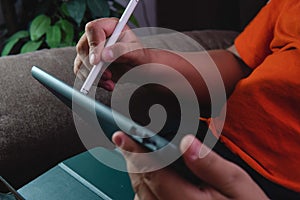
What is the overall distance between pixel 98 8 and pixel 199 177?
1109 mm

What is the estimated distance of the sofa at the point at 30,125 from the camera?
63cm

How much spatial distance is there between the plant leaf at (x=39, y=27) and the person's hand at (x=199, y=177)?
1.11 metres

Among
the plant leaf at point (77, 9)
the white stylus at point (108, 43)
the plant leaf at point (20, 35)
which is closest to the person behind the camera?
the white stylus at point (108, 43)

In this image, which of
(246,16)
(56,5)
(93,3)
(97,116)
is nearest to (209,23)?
(246,16)

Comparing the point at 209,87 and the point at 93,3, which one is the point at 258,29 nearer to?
the point at 209,87

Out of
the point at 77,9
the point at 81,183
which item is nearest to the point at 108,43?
the point at 81,183

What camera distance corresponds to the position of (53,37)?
4.43 ft

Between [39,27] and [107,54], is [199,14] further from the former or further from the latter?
[107,54]

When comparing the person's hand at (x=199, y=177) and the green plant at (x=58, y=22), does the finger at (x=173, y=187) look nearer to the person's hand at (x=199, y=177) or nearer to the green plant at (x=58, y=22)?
the person's hand at (x=199, y=177)

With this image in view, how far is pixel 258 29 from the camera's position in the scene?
0.70 metres

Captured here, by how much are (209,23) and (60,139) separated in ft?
2.88

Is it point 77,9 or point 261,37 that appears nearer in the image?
point 261,37

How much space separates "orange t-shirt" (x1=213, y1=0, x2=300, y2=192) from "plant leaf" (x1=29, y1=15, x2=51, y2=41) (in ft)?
2.94

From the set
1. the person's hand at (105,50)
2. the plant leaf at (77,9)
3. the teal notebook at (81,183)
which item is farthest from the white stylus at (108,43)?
the plant leaf at (77,9)
